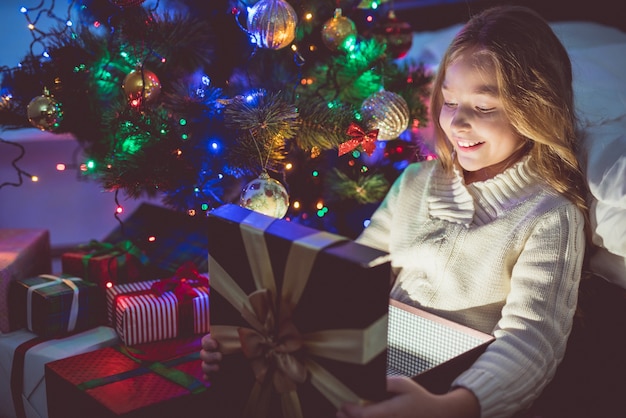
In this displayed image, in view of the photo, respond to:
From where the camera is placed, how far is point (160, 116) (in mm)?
1095

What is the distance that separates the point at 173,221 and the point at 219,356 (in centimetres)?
85

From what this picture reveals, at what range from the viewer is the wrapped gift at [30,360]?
109 centimetres

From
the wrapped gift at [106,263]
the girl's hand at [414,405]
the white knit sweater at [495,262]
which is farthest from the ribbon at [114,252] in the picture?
the girl's hand at [414,405]

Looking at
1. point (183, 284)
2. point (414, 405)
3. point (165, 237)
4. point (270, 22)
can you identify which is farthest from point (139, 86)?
point (414, 405)

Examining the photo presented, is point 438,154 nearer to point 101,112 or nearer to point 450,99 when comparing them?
point 450,99

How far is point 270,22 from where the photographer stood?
104cm

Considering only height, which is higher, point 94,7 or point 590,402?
point 94,7

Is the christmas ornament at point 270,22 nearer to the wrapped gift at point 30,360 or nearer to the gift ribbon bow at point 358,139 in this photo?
the gift ribbon bow at point 358,139

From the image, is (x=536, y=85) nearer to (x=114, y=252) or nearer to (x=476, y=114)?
(x=476, y=114)

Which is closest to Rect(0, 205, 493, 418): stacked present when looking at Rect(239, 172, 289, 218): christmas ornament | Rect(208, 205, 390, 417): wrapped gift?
Rect(208, 205, 390, 417): wrapped gift

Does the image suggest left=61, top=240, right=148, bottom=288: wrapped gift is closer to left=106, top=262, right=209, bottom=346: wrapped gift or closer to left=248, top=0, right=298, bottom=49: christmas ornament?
left=106, top=262, right=209, bottom=346: wrapped gift

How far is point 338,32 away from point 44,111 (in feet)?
1.96

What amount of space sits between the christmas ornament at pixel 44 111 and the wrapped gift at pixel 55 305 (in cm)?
31

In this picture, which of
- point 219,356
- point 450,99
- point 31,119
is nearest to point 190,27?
point 31,119
